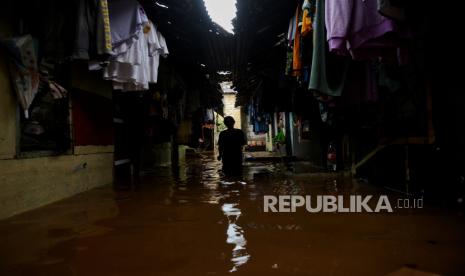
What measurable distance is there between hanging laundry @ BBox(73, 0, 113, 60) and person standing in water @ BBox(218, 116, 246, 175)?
532 centimetres

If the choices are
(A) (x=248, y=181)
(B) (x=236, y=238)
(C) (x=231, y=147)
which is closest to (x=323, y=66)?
(B) (x=236, y=238)

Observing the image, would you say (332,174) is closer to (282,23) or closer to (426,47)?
(282,23)

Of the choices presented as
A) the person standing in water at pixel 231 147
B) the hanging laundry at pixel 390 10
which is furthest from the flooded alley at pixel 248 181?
the person standing in water at pixel 231 147

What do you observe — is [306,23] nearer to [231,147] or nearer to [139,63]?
[139,63]

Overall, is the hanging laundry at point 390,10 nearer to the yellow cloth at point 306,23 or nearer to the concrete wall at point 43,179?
the yellow cloth at point 306,23

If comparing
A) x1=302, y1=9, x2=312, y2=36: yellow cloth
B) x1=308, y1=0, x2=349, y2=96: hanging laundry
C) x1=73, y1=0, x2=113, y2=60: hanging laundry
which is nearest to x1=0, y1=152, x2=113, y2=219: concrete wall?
x1=73, y1=0, x2=113, y2=60: hanging laundry

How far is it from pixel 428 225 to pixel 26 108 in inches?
204

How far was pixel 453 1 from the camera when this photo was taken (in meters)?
3.40

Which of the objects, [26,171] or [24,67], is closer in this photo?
[24,67]

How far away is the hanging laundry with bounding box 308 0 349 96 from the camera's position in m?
4.39

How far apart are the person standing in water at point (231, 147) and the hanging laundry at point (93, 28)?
5.32 m

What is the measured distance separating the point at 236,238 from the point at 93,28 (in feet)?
10.6

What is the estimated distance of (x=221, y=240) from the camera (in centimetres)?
338

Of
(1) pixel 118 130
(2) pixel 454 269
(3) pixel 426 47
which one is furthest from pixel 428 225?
(1) pixel 118 130
